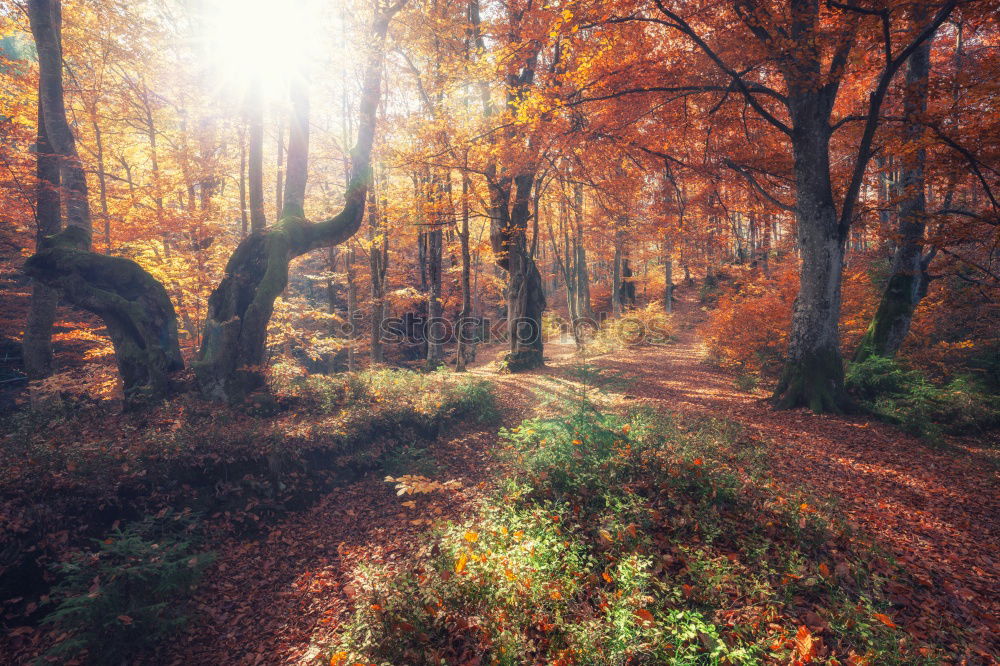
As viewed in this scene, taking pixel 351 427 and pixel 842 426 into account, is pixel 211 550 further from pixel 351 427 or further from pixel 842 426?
pixel 842 426

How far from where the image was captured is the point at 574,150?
10086 millimetres

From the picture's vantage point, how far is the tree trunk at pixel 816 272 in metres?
8.25

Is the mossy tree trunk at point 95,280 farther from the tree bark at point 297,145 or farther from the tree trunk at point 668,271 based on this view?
the tree trunk at point 668,271

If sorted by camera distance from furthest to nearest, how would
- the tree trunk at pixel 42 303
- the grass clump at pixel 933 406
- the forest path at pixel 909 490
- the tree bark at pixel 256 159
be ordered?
the tree bark at pixel 256 159 < the tree trunk at pixel 42 303 < the grass clump at pixel 933 406 < the forest path at pixel 909 490

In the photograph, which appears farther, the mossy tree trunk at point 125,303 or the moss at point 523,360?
the moss at point 523,360

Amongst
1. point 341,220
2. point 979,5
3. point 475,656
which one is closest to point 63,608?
point 475,656

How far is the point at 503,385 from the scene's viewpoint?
1295 centimetres

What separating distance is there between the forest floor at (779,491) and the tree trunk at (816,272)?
729mm

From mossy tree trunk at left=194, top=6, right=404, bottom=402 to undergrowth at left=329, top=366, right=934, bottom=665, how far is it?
5655 mm

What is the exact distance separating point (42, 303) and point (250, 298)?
5.52m

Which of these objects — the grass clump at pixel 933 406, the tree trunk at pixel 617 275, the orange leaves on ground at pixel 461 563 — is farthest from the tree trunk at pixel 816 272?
the tree trunk at pixel 617 275

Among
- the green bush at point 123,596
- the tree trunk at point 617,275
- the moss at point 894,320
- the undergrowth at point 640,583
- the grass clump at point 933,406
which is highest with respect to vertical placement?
the tree trunk at point 617,275

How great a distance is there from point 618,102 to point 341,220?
686cm

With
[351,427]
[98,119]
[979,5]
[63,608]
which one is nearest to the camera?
[63,608]
